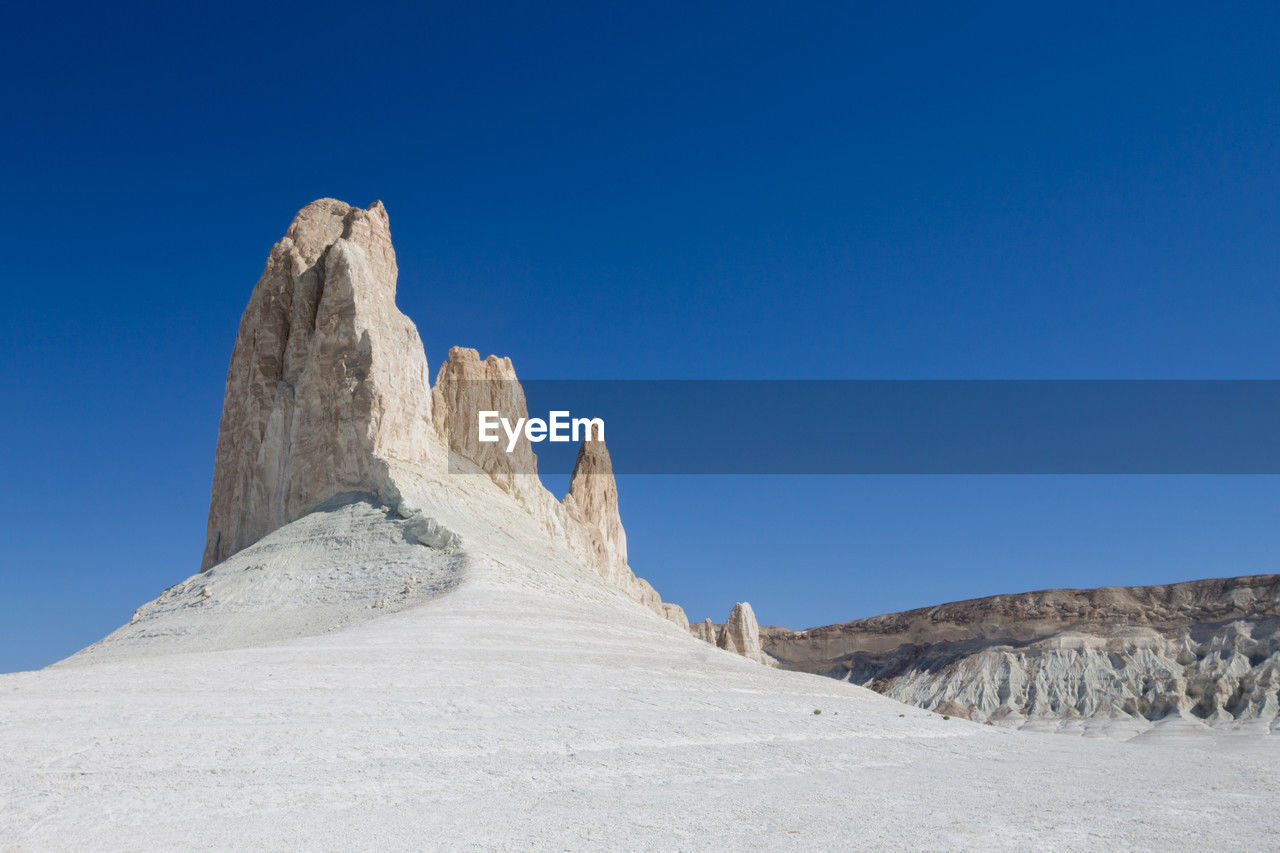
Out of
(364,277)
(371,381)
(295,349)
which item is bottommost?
(371,381)

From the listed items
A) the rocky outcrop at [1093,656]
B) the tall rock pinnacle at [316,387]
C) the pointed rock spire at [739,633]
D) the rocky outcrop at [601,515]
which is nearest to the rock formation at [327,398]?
the tall rock pinnacle at [316,387]

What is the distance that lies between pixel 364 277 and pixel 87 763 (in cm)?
2813

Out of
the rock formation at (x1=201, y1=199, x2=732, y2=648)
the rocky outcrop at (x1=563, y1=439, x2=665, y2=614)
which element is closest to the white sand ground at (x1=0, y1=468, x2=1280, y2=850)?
the rock formation at (x1=201, y1=199, x2=732, y2=648)

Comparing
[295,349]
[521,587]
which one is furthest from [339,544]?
[295,349]

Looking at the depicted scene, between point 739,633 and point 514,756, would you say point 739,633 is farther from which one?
point 514,756

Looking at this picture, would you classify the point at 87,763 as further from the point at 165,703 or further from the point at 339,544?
the point at 339,544

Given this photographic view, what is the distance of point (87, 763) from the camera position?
9.93 m

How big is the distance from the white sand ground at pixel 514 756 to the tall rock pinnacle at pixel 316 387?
9.69 m

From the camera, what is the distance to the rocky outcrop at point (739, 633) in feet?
262

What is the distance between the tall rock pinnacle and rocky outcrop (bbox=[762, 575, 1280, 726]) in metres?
47.1

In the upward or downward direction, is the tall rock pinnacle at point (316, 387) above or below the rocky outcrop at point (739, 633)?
above

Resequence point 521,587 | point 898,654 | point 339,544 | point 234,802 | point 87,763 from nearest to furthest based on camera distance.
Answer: point 234,802
point 87,763
point 521,587
point 339,544
point 898,654

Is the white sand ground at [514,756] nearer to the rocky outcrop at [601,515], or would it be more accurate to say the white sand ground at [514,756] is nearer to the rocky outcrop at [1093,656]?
the rocky outcrop at [601,515]

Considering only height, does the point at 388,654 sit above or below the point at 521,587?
below
